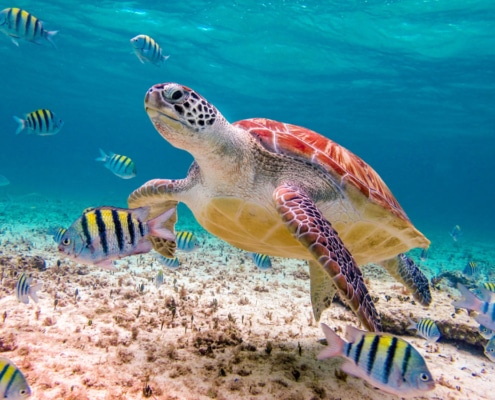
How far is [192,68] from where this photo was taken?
99.8 feet

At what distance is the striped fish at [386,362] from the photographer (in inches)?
84.7

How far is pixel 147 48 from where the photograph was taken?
7812 millimetres

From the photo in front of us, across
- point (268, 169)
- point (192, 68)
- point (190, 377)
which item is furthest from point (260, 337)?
point (192, 68)

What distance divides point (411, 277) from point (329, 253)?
2.87 metres

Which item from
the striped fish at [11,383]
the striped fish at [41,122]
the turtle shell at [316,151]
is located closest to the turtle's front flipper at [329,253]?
the turtle shell at [316,151]

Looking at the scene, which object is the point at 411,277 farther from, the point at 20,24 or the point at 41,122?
the point at 20,24

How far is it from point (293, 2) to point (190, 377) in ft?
63.5

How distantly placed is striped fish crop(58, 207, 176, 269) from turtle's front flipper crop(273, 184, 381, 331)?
1.17m

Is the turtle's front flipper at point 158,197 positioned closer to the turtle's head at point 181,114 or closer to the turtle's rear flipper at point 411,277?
the turtle's head at point 181,114

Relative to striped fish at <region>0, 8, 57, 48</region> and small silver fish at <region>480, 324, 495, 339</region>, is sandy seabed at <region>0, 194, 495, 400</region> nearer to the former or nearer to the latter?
small silver fish at <region>480, 324, 495, 339</region>

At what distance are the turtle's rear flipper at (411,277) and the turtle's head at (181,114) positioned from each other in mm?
3598

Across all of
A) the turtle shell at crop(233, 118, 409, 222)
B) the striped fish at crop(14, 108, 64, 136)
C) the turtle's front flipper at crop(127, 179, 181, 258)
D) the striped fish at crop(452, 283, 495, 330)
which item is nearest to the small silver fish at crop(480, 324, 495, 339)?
the striped fish at crop(452, 283, 495, 330)

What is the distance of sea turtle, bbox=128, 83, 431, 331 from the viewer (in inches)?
126

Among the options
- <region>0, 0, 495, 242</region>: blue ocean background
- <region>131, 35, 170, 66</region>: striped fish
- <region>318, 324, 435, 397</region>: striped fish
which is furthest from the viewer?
<region>0, 0, 495, 242</region>: blue ocean background
